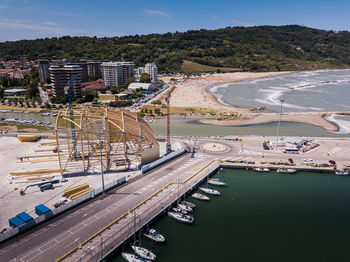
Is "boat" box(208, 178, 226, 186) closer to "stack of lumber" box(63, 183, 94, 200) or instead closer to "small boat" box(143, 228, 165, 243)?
"small boat" box(143, 228, 165, 243)

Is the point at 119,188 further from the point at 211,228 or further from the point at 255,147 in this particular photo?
the point at 255,147

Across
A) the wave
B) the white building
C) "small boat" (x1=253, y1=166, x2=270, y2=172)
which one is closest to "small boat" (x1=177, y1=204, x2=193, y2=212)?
"small boat" (x1=253, y1=166, x2=270, y2=172)

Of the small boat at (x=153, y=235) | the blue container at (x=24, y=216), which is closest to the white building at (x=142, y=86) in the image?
the blue container at (x=24, y=216)

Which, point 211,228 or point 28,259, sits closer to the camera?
point 28,259

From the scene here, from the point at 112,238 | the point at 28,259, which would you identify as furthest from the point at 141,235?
the point at 28,259

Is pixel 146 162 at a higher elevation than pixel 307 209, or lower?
higher

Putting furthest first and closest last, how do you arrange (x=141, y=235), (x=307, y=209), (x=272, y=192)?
(x=272, y=192), (x=307, y=209), (x=141, y=235)

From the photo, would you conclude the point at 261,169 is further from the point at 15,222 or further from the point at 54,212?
the point at 15,222
